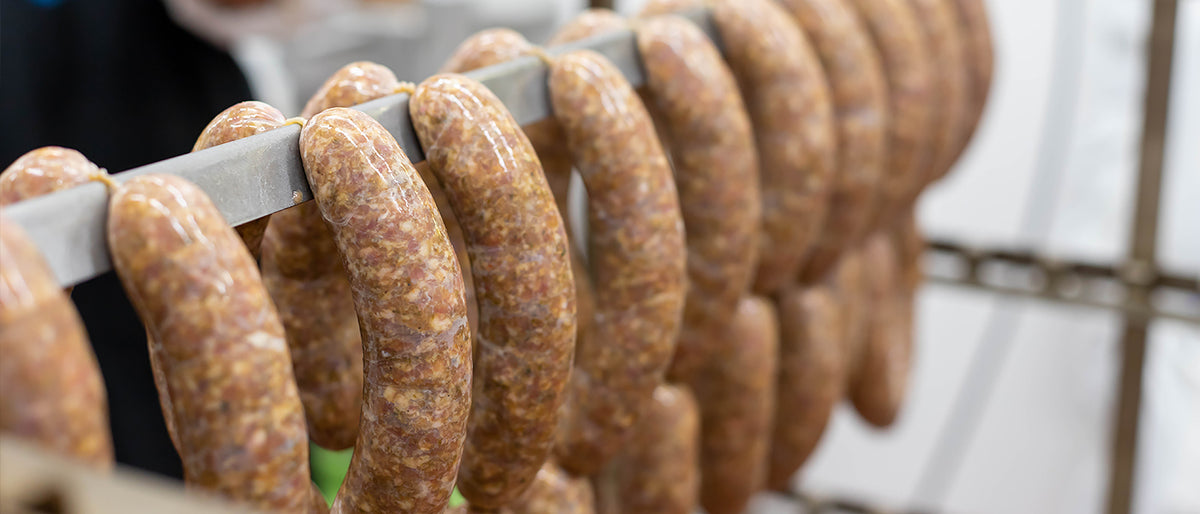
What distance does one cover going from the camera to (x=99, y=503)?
182mm

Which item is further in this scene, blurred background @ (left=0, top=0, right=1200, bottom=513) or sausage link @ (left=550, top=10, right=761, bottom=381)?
blurred background @ (left=0, top=0, right=1200, bottom=513)

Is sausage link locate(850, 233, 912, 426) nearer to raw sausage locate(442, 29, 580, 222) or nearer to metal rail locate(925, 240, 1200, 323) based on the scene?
metal rail locate(925, 240, 1200, 323)

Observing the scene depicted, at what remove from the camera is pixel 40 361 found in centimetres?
31

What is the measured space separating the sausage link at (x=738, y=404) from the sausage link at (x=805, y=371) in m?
0.02

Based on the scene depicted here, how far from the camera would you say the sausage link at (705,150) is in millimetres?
679

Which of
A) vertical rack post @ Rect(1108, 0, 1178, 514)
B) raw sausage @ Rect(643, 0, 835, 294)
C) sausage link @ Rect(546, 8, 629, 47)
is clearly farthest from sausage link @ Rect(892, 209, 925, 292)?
sausage link @ Rect(546, 8, 629, 47)

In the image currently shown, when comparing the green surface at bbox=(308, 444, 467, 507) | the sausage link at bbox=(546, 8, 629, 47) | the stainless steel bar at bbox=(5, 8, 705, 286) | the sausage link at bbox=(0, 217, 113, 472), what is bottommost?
the green surface at bbox=(308, 444, 467, 507)

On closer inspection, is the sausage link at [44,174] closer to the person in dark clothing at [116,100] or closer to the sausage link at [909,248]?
the sausage link at [909,248]

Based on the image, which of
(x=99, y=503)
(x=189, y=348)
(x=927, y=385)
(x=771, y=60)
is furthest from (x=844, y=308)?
(x=927, y=385)

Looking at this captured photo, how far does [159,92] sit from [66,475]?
157 cm

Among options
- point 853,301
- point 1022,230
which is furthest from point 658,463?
point 1022,230

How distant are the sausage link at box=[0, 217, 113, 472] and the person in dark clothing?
1253 millimetres

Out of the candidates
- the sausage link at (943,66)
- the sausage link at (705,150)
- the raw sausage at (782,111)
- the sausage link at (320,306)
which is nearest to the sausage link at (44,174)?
the sausage link at (320,306)

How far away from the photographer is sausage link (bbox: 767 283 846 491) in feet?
3.03
